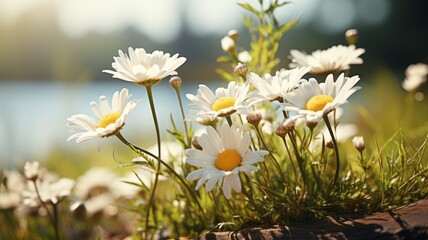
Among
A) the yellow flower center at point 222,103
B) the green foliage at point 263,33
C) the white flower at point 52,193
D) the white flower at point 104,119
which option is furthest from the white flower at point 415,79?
the white flower at point 52,193

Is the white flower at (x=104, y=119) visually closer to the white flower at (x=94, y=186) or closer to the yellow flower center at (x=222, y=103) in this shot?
the yellow flower center at (x=222, y=103)

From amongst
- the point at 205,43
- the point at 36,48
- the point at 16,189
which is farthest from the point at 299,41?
the point at 16,189

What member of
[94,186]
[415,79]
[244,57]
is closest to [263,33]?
[244,57]

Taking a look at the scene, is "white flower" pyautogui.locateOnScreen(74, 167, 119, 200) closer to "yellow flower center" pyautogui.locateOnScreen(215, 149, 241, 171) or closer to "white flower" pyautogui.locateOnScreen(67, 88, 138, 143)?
"white flower" pyautogui.locateOnScreen(67, 88, 138, 143)

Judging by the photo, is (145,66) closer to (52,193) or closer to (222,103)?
(222,103)

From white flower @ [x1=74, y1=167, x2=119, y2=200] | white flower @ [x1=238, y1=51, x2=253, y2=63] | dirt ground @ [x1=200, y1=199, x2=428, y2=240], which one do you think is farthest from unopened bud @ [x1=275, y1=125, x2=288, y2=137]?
white flower @ [x1=74, y1=167, x2=119, y2=200]

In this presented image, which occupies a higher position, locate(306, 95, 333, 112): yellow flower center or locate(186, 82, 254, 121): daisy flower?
locate(186, 82, 254, 121): daisy flower
